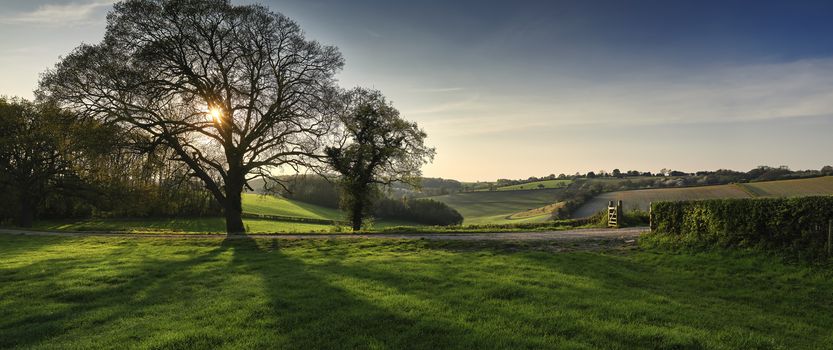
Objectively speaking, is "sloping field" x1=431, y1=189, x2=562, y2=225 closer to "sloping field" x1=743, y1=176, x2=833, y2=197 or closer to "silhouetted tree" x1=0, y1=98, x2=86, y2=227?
"sloping field" x1=743, y1=176, x2=833, y2=197

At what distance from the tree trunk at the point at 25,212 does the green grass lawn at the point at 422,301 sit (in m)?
35.4

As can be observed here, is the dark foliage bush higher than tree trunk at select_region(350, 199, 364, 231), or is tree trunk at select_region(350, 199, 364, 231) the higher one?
tree trunk at select_region(350, 199, 364, 231)

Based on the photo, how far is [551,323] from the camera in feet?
26.4

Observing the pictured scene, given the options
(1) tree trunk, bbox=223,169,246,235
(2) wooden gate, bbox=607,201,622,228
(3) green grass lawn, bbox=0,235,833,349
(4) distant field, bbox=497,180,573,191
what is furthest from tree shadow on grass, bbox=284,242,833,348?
(4) distant field, bbox=497,180,573,191

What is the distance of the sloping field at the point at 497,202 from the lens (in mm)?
99000

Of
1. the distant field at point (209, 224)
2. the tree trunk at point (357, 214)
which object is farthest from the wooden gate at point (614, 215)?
the distant field at point (209, 224)

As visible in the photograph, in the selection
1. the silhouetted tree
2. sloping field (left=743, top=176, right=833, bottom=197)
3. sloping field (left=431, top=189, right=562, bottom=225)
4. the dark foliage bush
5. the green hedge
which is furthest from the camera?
sloping field (left=431, top=189, right=562, bottom=225)

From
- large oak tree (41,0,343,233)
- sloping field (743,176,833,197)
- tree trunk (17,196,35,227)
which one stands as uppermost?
large oak tree (41,0,343,233)

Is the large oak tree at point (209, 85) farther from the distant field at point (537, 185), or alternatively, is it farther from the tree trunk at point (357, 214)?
the distant field at point (537, 185)

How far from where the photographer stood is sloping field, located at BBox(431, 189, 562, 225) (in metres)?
99.0

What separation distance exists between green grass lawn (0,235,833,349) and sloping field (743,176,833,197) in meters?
40.8

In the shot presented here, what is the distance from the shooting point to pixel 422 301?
9562 millimetres

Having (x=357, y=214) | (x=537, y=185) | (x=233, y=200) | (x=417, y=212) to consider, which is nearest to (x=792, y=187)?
(x=357, y=214)

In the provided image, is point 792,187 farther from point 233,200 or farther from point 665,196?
point 233,200
